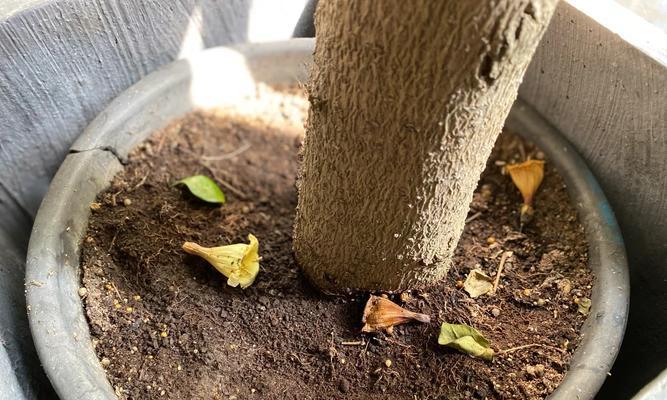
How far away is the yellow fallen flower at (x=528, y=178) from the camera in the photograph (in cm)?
126

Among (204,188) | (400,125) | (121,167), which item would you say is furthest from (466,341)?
(121,167)

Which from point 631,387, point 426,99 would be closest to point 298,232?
point 426,99

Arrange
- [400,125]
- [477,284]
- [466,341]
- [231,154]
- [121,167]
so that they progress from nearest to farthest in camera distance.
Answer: [400,125] < [466,341] < [477,284] < [121,167] < [231,154]

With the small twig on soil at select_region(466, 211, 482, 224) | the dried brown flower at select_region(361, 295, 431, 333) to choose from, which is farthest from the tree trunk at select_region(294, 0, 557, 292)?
the small twig on soil at select_region(466, 211, 482, 224)

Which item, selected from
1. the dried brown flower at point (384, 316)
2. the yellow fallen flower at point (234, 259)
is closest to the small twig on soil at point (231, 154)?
the yellow fallen flower at point (234, 259)

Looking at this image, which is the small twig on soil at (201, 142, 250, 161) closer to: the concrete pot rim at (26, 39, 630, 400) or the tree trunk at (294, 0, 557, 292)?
the concrete pot rim at (26, 39, 630, 400)

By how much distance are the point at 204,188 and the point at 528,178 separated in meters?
0.67

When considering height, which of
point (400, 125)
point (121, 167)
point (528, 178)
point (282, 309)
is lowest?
point (282, 309)

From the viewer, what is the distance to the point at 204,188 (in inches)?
49.3

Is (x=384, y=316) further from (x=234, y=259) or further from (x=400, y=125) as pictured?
(x=400, y=125)

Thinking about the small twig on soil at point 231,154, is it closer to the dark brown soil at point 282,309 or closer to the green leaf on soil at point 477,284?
the dark brown soil at point 282,309

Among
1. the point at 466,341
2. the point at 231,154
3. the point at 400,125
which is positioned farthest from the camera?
the point at 231,154

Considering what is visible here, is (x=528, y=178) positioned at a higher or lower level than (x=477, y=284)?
higher

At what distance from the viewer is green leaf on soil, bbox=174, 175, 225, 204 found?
1.24 meters
